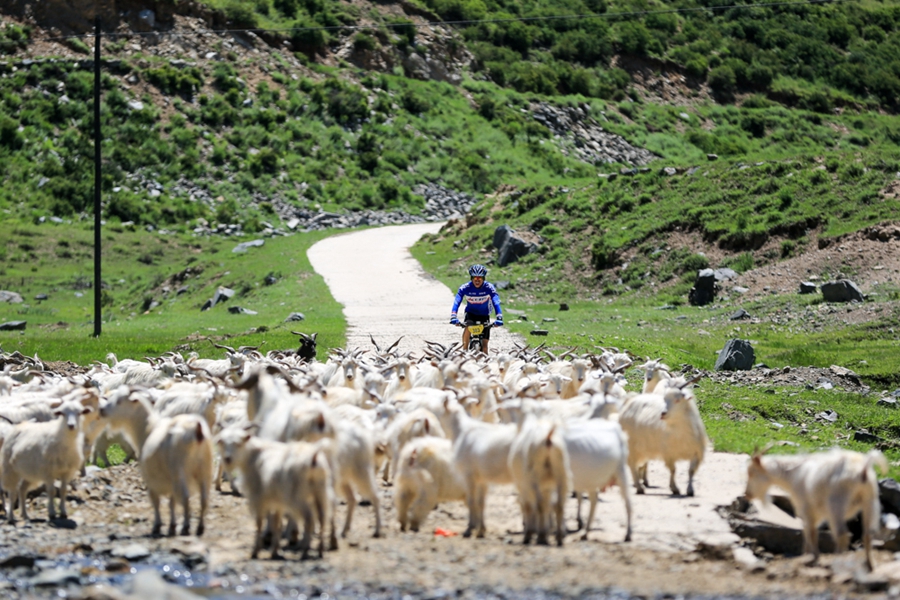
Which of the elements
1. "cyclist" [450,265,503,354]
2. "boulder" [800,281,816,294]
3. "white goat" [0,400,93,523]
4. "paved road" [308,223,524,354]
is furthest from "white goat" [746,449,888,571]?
"boulder" [800,281,816,294]

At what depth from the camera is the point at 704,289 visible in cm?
3122

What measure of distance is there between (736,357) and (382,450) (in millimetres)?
11026

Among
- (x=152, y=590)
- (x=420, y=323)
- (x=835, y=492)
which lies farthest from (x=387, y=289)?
(x=152, y=590)

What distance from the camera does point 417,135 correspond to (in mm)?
61812

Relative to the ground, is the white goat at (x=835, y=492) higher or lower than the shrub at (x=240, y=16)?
lower

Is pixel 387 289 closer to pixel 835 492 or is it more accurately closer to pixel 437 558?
pixel 437 558

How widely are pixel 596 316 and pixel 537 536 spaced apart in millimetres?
20067

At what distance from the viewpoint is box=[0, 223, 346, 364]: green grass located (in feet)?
84.4

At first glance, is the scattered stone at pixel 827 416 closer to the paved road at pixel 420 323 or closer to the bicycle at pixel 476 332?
the paved road at pixel 420 323

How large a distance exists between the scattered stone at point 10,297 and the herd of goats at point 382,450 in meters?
25.6

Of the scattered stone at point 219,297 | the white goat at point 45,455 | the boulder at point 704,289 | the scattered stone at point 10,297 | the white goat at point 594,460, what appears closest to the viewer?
the white goat at point 594,460

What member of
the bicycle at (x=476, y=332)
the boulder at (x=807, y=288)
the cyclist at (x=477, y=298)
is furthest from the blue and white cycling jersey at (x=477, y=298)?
the boulder at (x=807, y=288)

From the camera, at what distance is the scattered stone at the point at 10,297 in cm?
3838

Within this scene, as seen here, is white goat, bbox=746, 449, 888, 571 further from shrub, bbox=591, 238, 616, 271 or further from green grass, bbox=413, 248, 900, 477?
shrub, bbox=591, 238, 616, 271
